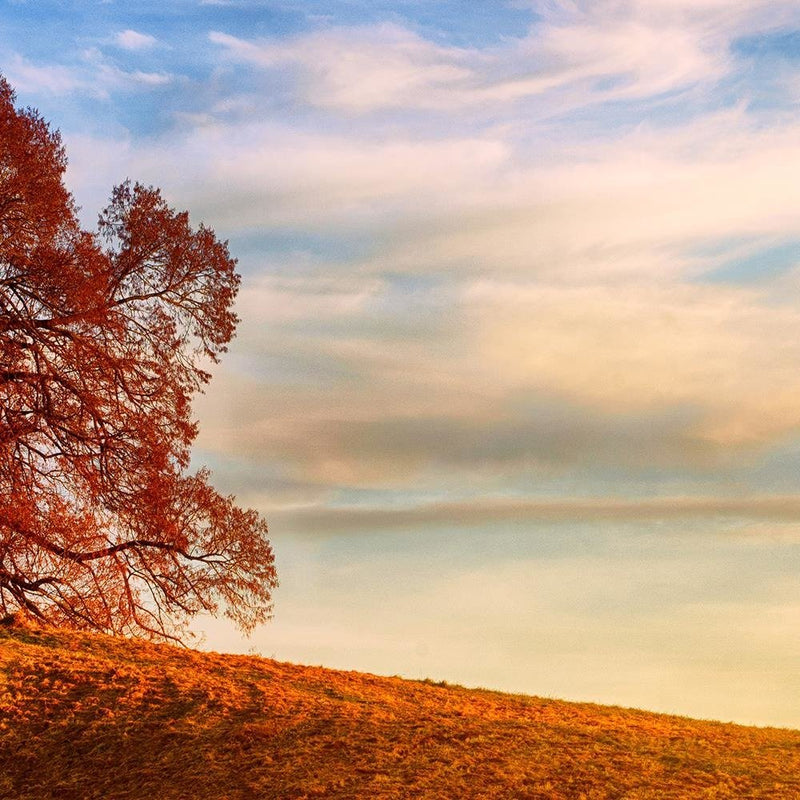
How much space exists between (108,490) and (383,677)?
596 cm

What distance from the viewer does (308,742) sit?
39.7 feet

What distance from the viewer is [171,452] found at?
60.6ft

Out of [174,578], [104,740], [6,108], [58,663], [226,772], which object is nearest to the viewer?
[226,772]

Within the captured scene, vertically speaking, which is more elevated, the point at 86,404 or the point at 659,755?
the point at 86,404

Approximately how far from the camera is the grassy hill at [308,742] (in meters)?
11.1

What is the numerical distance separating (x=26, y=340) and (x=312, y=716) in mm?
9017

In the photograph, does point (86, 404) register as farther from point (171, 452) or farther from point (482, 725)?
point (482, 725)

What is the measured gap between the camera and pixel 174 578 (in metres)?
19.0

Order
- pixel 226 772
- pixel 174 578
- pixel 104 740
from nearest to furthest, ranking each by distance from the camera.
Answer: pixel 226 772
pixel 104 740
pixel 174 578

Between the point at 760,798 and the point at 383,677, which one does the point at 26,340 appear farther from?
the point at 760,798

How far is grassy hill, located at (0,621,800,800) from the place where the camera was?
11141 mm

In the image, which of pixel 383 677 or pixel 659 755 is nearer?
pixel 659 755

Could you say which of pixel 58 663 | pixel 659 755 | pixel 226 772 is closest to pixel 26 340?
pixel 58 663

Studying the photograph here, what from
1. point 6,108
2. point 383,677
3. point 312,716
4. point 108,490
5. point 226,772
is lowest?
point 226,772
